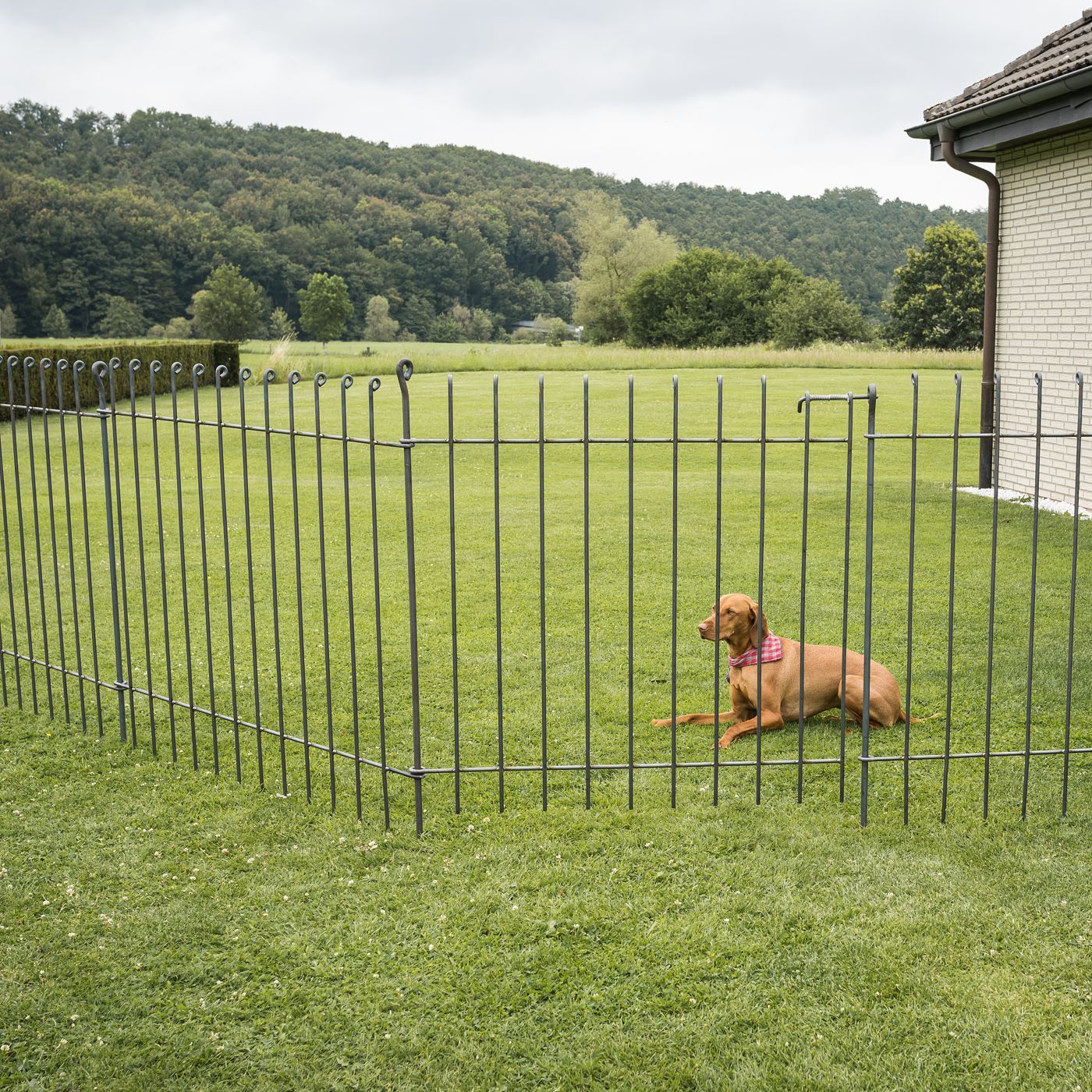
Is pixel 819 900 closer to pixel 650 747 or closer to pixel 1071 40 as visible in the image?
pixel 650 747

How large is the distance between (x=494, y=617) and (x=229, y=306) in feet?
146

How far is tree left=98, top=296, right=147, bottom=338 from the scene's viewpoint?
5722 cm

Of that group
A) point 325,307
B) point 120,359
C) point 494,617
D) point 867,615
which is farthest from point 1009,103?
point 325,307

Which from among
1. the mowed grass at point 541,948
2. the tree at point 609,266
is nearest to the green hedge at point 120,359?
the mowed grass at point 541,948

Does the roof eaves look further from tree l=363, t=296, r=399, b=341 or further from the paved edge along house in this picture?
tree l=363, t=296, r=399, b=341

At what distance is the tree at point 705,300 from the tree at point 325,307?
47.6ft

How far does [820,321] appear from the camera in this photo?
49.3 m

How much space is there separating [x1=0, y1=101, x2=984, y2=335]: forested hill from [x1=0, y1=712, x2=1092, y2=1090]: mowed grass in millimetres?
58406

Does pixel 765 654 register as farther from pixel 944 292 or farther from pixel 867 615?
pixel 944 292

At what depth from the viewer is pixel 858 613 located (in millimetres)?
8469

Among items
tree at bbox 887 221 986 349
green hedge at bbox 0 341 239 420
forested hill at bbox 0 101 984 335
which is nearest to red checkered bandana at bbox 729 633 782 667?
green hedge at bbox 0 341 239 420

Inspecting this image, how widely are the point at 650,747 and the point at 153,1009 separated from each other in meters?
2.94

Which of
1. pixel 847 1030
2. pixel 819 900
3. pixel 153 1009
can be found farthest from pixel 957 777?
pixel 153 1009

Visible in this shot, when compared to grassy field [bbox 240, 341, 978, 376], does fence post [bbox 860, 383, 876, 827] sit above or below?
below
